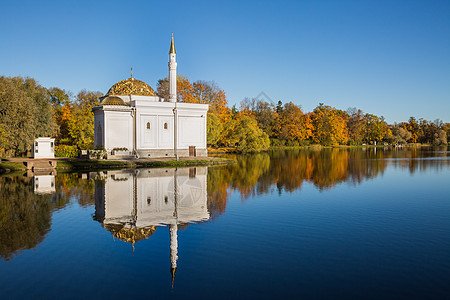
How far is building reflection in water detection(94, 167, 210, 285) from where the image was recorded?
11094mm

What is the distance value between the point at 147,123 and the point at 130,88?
5.27 meters

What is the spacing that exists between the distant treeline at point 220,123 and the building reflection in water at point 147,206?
53.5ft

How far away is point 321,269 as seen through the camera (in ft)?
25.9

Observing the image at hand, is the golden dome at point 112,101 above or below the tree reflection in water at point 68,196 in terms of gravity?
above

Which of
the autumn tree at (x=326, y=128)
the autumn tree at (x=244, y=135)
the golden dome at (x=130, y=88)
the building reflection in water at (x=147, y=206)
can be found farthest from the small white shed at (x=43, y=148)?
the autumn tree at (x=326, y=128)

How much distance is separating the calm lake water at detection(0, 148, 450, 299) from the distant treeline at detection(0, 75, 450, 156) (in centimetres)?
1789

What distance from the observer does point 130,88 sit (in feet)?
132

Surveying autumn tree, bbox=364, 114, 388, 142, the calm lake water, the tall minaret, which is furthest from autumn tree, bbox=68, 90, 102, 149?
autumn tree, bbox=364, 114, 388, 142

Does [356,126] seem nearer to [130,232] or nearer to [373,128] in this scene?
[373,128]

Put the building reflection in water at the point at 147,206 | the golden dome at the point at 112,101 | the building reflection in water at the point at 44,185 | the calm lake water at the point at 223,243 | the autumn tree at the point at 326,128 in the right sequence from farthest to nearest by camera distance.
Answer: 1. the autumn tree at the point at 326,128
2. the golden dome at the point at 112,101
3. the building reflection in water at the point at 44,185
4. the building reflection in water at the point at 147,206
5. the calm lake water at the point at 223,243

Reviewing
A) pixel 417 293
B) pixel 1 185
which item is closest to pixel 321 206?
pixel 417 293

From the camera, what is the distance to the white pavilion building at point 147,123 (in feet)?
119

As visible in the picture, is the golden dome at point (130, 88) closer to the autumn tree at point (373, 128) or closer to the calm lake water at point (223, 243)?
the calm lake water at point (223, 243)

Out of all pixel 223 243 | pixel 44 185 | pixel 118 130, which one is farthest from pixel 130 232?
pixel 118 130
